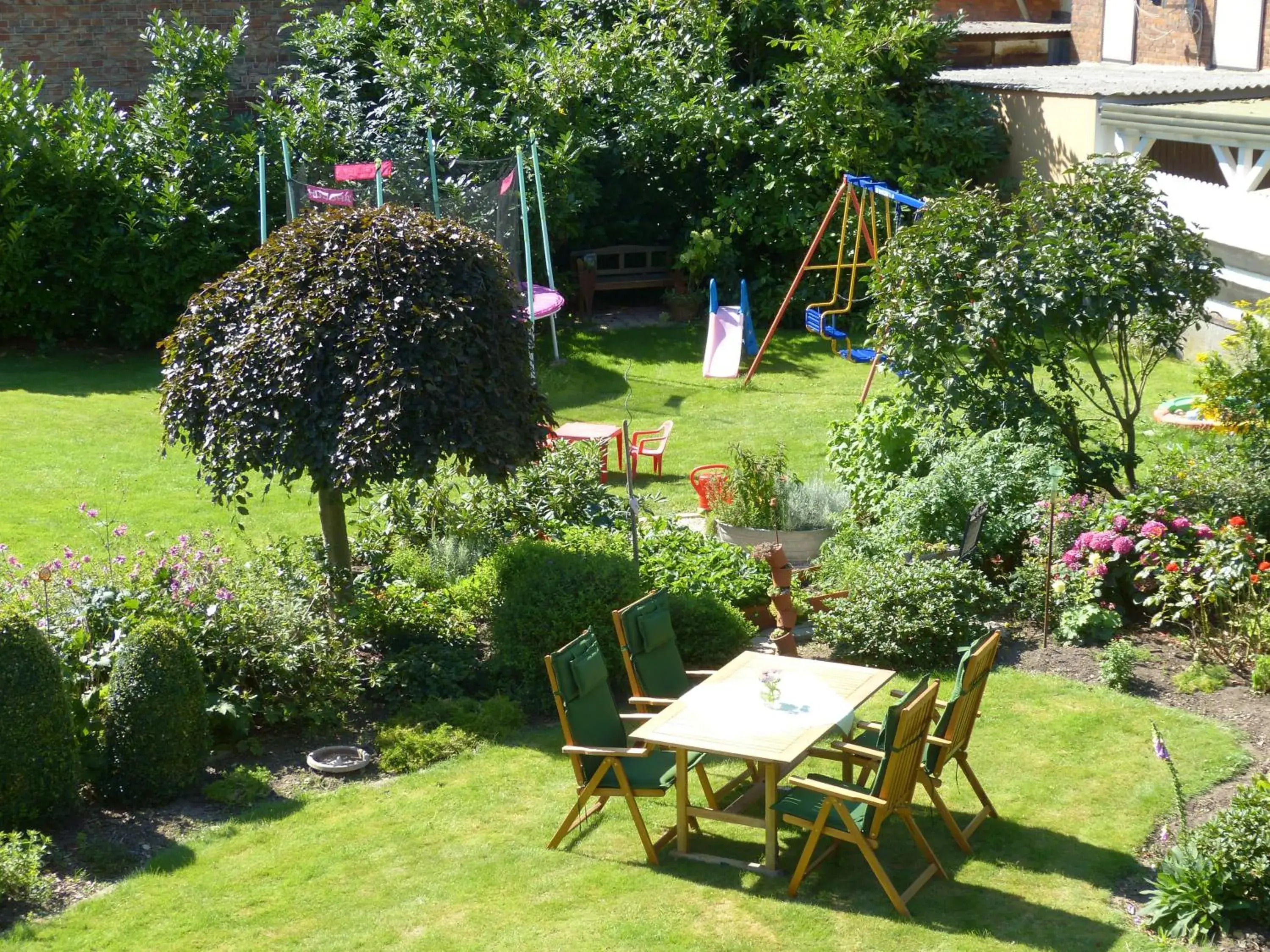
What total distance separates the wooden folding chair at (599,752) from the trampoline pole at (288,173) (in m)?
8.75

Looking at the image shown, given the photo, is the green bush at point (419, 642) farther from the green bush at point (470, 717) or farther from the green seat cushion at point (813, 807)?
the green seat cushion at point (813, 807)

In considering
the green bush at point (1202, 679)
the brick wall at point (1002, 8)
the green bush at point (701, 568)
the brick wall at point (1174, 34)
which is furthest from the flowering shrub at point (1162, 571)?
the brick wall at point (1002, 8)

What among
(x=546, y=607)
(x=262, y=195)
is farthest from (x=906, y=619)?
(x=262, y=195)

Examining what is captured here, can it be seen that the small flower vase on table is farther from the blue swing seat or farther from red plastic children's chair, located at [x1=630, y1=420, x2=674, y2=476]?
the blue swing seat

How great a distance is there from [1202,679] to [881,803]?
323 cm

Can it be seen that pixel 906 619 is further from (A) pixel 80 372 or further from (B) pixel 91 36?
(B) pixel 91 36

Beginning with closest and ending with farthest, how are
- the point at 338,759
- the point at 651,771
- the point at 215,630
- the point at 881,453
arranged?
the point at 651,771, the point at 338,759, the point at 215,630, the point at 881,453

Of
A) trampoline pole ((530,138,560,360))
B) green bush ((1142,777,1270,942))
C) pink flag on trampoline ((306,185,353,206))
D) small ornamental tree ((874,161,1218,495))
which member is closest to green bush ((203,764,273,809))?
green bush ((1142,777,1270,942))

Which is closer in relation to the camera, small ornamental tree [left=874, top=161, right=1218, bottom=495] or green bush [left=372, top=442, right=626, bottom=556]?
small ornamental tree [left=874, top=161, right=1218, bottom=495]

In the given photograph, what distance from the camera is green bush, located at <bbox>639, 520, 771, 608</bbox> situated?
9086mm

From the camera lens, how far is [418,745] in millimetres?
7738

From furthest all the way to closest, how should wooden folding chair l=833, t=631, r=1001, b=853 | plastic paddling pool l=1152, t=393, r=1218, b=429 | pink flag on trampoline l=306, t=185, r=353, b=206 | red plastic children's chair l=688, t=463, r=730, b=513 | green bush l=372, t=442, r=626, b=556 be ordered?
1. pink flag on trampoline l=306, t=185, r=353, b=206
2. plastic paddling pool l=1152, t=393, r=1218, b=429
3. red plastic children's chair l=688, t=463, r=730, b=513
4. green bush l=372, t=442, r=626, b=556
5. wooden folding chair l=833, t=631, r=1001, b=853

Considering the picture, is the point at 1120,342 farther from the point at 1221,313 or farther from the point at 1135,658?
the point at 1221,313

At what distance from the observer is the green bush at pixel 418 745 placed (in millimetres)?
7645
